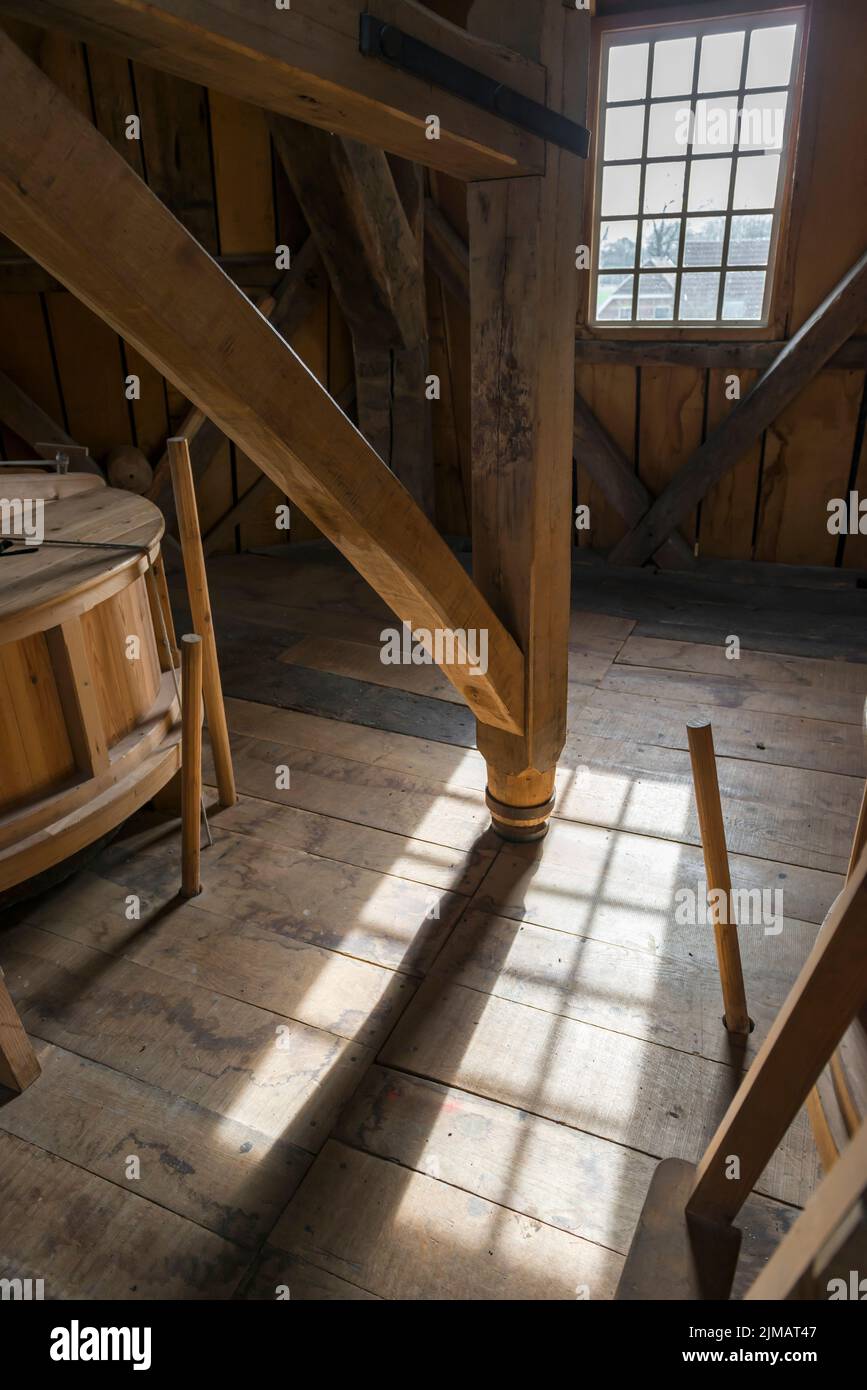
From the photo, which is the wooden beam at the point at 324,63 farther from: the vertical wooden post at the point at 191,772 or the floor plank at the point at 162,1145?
the floor plank at the point at 162,1145

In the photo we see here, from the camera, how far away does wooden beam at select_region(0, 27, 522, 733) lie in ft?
3.95

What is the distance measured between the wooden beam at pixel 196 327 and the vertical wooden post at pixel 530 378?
27cm

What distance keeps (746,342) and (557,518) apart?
3066 millimetres

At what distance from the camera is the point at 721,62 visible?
175 inches

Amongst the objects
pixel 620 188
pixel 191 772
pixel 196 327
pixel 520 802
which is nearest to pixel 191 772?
pixel 191 772

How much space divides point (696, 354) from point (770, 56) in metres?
1.35

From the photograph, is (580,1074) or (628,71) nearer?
(580,1074)

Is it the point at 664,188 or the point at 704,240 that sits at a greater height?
the point at 664,188

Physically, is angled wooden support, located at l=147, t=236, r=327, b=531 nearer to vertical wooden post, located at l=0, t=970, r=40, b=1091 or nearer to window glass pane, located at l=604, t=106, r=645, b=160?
window glass pane, located at l=604, t=106, r=645, b=160

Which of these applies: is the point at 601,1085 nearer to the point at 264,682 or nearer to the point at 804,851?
the point at 804,851

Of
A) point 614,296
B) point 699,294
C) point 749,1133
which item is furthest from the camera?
point 614,296

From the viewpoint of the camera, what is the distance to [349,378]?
5758mm

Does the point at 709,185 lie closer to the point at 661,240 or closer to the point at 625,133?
the point at 661,240

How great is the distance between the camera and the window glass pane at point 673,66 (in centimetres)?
452
